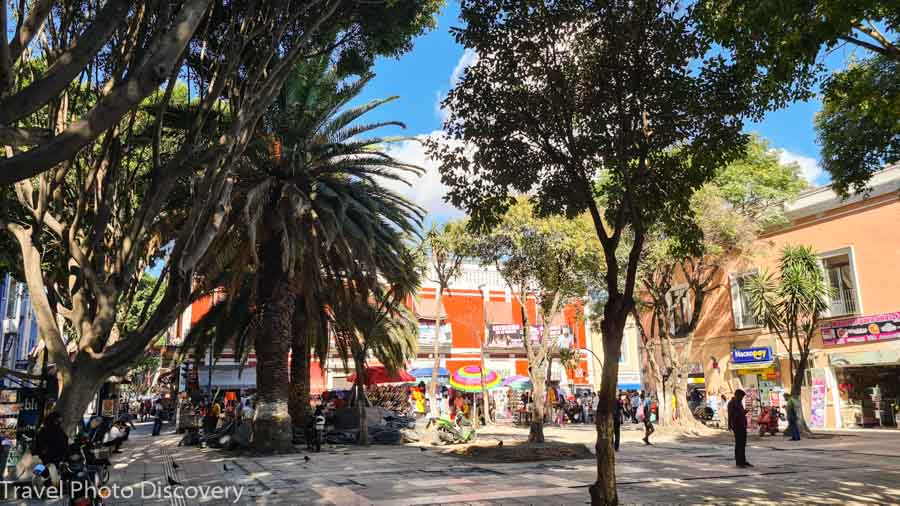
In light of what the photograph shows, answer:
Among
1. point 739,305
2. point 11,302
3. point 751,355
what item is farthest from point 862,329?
point 11,302

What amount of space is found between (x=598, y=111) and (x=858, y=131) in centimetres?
536

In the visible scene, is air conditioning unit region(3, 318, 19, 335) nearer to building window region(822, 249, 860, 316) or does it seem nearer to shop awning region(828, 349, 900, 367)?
shop awning region(828, 349, 900, 367)

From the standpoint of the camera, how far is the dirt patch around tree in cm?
1515

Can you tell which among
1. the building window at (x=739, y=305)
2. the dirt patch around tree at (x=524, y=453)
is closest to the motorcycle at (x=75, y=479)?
the dirt patch around tree at (x=524, y=453)

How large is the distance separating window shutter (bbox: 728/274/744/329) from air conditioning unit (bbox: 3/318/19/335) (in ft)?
111

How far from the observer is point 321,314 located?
21.7 metres

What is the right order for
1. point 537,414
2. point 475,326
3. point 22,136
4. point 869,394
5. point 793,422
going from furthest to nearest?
point 475,326 < point 869,394 < point 793,422 < point 537,414 < point 22,136

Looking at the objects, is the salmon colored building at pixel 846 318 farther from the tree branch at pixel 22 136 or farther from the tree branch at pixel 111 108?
the tree branch at pixel 22 136

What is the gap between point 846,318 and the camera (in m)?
25.2

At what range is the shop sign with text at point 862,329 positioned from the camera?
77.7 feet

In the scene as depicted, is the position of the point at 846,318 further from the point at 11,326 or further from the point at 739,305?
the point at 11,326

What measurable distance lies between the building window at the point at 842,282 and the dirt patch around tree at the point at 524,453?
15396mm

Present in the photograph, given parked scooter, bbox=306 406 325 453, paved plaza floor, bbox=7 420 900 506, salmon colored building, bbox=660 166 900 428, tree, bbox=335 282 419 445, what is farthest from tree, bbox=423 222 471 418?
salmon colored building, bbox=660 166 900 428

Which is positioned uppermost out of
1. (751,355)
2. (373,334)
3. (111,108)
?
(111,108)
